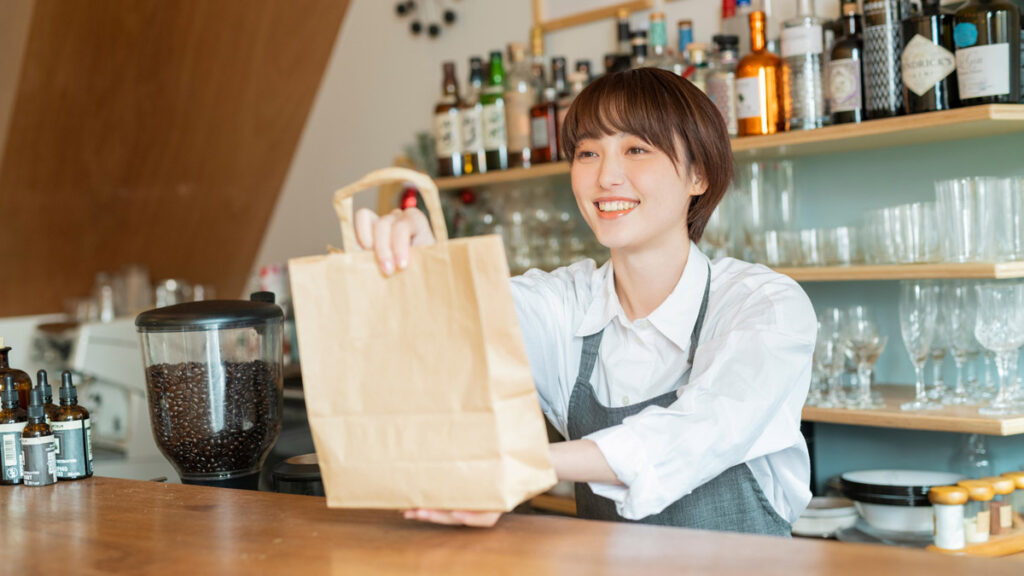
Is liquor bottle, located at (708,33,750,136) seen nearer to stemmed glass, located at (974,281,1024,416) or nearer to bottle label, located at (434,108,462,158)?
stemmed glass, located at (974,281,1024,416)

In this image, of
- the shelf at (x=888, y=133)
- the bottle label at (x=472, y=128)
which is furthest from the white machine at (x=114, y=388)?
the shelf at (x=888, y=133)

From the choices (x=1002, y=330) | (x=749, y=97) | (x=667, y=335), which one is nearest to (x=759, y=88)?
(x=749, y=97)

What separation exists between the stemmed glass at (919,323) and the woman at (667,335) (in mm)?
705

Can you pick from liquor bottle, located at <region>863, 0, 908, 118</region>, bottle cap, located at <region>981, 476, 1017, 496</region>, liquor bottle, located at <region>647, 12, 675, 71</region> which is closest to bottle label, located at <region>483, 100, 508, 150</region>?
liquor bottle, located at <region>647, 12, 675, 71</region>

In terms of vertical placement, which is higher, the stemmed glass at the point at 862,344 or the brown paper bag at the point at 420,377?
the brown paper bag at the point at 420,377

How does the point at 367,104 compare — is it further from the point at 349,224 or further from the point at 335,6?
the point at 349,224

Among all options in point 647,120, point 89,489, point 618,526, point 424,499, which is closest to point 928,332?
point 647,120

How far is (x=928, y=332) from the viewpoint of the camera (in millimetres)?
2008

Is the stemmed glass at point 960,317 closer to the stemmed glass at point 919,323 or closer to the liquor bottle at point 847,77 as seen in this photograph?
the stemmed glass at point 919,323

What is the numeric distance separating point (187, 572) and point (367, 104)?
9.00ft

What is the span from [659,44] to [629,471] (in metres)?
1.54

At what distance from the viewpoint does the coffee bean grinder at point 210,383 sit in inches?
56.5

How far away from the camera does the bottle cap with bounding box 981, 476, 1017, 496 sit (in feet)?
5.98

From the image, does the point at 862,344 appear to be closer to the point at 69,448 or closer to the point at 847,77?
the point at 847,77
